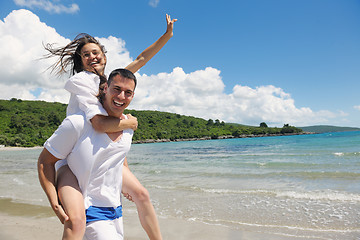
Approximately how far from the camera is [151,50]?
9.54 feet

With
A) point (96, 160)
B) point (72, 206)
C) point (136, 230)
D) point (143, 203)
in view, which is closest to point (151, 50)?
point (96, 160)

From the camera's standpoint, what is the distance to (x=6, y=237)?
171 inches

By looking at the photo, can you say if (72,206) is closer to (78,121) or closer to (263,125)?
(78,121)

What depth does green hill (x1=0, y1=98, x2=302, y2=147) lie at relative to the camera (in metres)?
59.7

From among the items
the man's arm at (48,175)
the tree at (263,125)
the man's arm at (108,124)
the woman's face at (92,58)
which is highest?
the tree at (263,125)

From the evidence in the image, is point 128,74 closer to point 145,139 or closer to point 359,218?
point 359,218

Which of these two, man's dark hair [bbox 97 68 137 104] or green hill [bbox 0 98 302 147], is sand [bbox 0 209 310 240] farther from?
green hill [bbox 0 98 302 147]

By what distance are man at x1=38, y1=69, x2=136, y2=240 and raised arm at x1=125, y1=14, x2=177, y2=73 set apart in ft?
2.73

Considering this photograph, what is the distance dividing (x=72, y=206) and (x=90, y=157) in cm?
34

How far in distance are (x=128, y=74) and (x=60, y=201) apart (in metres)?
1.05

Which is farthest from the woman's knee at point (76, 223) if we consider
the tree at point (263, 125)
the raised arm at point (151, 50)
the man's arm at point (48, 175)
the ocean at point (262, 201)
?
the tree at point (263, 125)

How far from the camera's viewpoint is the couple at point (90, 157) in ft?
5.78

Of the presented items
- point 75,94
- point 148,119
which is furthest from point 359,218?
point 148,119

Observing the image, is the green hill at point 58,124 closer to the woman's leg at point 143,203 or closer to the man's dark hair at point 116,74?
the woman's leg at point 143,203
